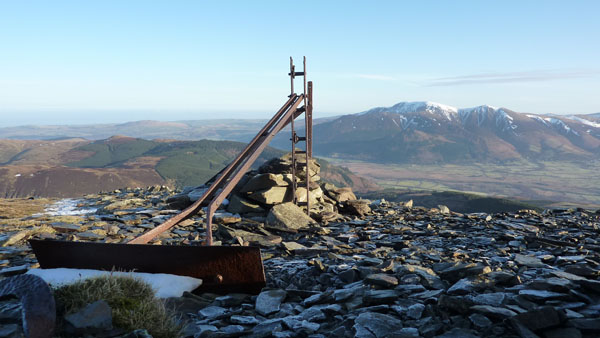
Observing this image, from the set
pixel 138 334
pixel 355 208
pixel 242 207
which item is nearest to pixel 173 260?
pixel 138 334

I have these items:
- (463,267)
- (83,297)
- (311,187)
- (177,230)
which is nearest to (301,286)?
(463,267)

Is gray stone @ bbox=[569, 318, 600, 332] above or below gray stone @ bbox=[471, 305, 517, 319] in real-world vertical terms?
above

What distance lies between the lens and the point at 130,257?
21.0 ft

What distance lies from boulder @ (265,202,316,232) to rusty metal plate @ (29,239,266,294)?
5603 mm

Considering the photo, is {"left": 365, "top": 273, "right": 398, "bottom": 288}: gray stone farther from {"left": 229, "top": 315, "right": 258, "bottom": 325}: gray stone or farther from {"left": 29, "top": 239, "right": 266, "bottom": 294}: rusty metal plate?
{"left": 229, "top": 315, "right": 258, "bottom": 325}: gray stone

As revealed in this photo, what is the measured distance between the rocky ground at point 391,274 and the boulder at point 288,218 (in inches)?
5.2

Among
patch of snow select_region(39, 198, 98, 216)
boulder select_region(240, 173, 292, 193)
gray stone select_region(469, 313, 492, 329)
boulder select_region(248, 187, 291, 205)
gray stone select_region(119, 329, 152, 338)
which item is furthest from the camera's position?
patch of snow select_region(39, 198, 98, 216)

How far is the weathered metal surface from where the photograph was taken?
411 centimetres

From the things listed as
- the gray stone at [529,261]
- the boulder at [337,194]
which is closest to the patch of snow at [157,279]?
the gray stone at [529,261]

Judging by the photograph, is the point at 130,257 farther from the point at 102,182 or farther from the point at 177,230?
the point at 102,182

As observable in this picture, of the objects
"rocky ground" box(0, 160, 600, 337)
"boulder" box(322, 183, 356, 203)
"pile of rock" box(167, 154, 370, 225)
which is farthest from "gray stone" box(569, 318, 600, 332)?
"boulder" box(322, 183, 356, 203)

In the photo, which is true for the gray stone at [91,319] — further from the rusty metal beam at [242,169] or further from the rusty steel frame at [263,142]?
the rusty steel frame at [263,142]

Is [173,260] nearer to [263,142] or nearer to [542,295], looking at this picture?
[263,142]

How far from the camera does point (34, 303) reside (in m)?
4.31
